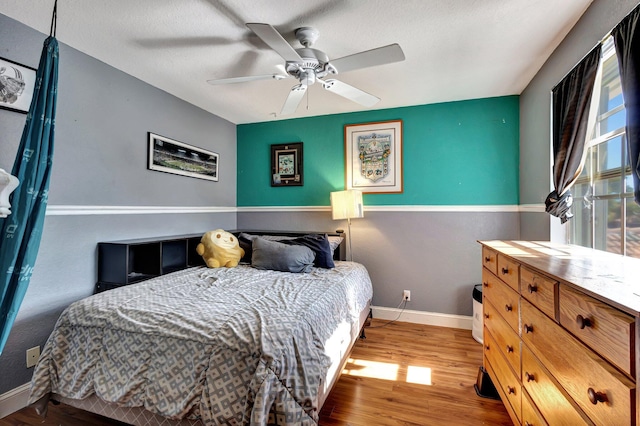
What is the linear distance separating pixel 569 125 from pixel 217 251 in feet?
9.45

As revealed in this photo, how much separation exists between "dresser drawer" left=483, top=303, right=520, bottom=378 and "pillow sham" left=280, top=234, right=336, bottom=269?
Result: 1345 mm

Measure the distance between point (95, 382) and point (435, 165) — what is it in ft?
10.6

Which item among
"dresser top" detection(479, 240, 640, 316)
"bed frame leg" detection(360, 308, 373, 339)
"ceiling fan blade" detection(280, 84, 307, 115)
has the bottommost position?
"bed frame leg" detection(360, 308, 373, 339)

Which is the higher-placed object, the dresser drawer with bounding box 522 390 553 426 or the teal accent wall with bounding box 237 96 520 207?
the teal accent wall with bounding box 237 96 520 207

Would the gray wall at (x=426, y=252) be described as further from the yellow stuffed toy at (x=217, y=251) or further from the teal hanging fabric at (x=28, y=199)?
the teal hanging fabric at (x=28, y=199)

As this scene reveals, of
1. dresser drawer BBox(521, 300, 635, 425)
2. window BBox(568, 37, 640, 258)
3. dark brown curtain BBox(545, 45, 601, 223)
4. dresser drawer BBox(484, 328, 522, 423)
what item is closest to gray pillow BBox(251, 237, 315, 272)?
dresser drawer BBox(484, 328, 522, 423)

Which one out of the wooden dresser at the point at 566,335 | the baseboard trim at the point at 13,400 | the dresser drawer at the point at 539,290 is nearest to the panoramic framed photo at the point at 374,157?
the wooden dresser at the point at 566,335

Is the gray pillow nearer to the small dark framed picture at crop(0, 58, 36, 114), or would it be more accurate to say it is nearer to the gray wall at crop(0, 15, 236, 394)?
the gray wall at crop(0, 15, 236, 394)

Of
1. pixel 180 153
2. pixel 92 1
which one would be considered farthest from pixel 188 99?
pixel 92 1

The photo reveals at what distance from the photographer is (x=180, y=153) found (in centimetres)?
298

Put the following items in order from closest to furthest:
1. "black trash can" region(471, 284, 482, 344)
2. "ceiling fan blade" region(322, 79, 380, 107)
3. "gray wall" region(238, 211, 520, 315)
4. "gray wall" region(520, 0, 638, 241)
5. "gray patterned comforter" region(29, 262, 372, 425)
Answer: "gray patterned comforter" region(29, 262, 372, 425) → "gray wall" region(520, 0, 638, 241) → "ceiling fan blade" region(322, 79, 380, 107) → "black trash can" region(471, 284, 482, 344) → "gray wall" region(238, 211, 520, 315)

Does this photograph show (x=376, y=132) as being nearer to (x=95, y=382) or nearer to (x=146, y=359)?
(x=146, y=359)

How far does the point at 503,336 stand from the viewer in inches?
62.8

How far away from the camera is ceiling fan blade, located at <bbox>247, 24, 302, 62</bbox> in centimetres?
144
